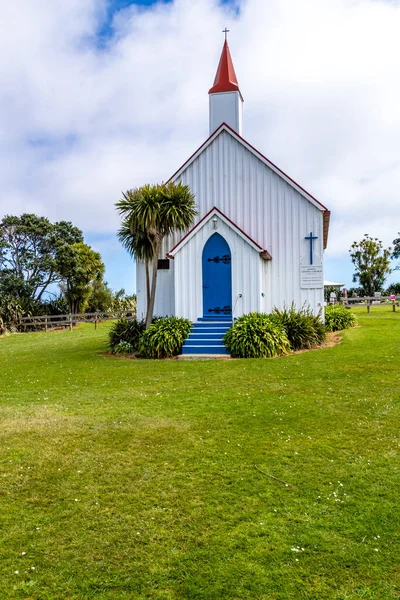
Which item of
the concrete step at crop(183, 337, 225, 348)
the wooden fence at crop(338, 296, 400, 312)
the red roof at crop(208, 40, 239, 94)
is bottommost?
the concrete step at crop(183, 337, 225, 348)

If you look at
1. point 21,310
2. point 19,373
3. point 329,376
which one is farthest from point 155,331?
point 21,310

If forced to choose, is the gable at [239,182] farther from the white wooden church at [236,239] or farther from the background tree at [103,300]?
the background tree at [103,300]

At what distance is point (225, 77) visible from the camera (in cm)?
1898

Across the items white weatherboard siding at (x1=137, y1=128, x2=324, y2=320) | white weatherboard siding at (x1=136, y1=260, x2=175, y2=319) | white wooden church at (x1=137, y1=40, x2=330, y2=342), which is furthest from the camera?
white weatherboard siding at (x1=136, y1=260, x2=175, y2=319)

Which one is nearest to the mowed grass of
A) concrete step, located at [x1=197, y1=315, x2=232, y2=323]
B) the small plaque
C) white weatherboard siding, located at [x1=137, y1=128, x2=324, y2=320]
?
concrete step, located at [x1=197, y1=315, x2=232, y2=323]

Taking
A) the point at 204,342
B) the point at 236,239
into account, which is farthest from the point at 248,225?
the point at 204,342

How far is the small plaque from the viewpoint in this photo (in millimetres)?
16328

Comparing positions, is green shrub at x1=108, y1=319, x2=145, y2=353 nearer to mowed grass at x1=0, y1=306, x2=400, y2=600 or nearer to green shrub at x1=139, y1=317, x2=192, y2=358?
green shrub at x1=139, y1=317, x2=192, y2=358

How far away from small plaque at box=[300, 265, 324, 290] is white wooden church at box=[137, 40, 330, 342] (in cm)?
4

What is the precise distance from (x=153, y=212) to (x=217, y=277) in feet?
10.3

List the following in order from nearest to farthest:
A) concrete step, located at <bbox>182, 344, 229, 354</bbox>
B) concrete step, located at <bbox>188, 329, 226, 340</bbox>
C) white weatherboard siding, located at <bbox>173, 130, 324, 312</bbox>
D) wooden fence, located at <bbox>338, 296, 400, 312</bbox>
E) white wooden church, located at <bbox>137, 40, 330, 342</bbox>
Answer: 1. concrete step, located at <bbox>182, 344, 229, 354</bbox>
2. concrete step, located at <bbox>188, 329, 226, 340</bbox>
3. white wooden church, located at <bbox>137, 40, 330, 342</bbox>
4. white weatherboard siding, located at <bbox>173, 130, 324, 312</bbox>
5. wooden fence, located at <bbox>338, 296, 400, 312</bbox>

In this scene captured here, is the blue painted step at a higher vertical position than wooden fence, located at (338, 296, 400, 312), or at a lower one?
lower

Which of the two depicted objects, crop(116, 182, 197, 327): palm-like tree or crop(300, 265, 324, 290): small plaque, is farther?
crop(300, 265, 324, 290): small plaque

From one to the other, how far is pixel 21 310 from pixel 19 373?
2092 cm
